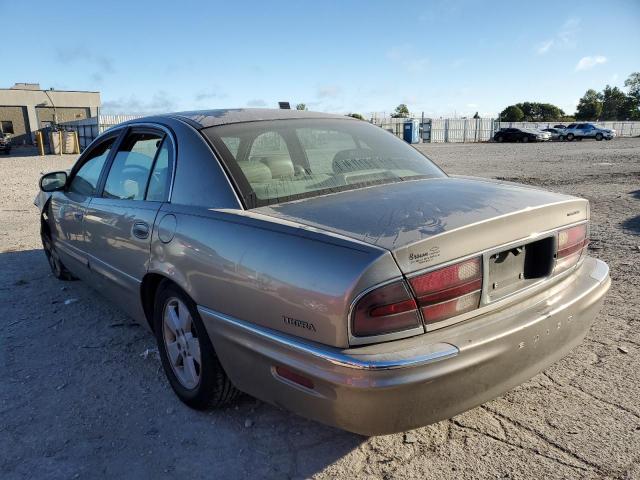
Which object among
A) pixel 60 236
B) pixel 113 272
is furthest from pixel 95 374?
pixel 60 236

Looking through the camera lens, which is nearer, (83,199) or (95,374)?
(95,374)

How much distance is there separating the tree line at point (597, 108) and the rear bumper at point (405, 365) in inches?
3652

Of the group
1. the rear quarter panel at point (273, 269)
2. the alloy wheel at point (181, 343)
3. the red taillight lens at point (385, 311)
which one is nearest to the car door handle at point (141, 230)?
the rear quarter panel at point (273, 269)

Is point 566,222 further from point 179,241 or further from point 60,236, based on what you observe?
point 60,236

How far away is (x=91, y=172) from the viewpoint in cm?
398

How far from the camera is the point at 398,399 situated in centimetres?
180

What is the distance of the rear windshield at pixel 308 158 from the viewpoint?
2.62 m

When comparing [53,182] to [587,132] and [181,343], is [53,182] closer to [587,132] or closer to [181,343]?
[181,343]

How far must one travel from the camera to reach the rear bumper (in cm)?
180

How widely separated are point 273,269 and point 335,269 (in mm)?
313

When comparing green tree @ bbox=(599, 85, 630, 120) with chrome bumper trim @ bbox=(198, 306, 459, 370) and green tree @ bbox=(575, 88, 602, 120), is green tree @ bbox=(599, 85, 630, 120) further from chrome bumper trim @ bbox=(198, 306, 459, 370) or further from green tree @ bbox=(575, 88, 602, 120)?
chrome bumper trim @ bbox=(198, 306, 459, 370)

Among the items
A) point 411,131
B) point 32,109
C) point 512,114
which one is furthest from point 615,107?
point 32,109

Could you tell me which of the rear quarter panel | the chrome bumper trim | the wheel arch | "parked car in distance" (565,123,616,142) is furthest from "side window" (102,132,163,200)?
"parked car in distance" (565,123,616,142)

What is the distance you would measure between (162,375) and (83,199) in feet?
5.31
